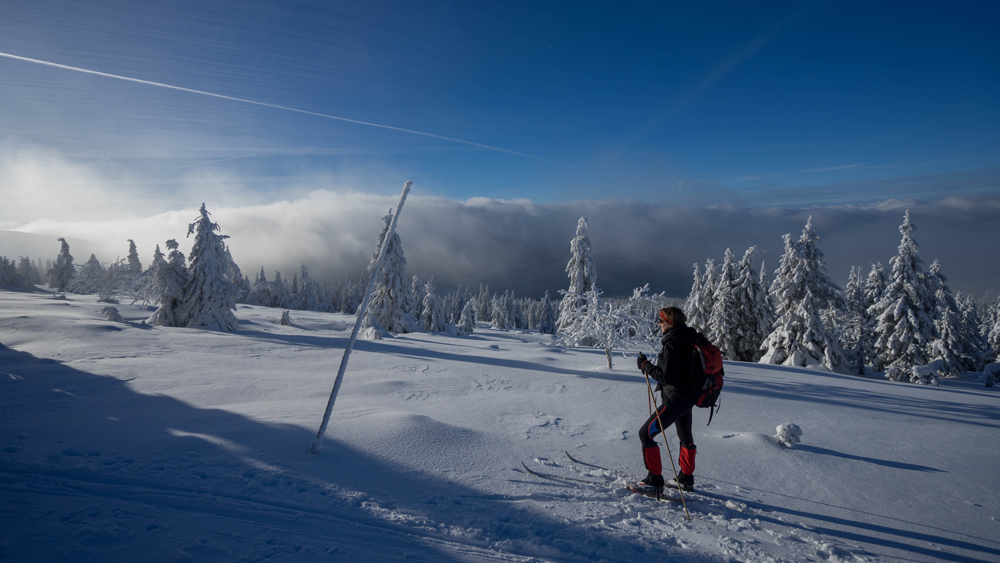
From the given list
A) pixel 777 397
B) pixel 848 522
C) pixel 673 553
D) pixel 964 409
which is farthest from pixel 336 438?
pixel 964 409

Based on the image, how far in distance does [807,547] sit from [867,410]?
25.8ft

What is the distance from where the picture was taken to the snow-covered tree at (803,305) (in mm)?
23547

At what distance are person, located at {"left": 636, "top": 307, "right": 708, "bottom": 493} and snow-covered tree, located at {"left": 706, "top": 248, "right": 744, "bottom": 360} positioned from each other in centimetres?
2958

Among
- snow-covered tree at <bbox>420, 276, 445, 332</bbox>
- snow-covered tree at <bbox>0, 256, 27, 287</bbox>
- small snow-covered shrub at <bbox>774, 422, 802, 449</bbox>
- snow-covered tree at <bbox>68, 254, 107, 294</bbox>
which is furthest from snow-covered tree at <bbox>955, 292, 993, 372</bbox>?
snow-covered tree at <bbox>0, 256, 27, 287</bbox>

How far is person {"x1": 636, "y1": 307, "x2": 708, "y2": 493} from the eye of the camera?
4.70m

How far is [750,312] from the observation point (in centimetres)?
3042

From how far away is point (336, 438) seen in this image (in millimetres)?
5793

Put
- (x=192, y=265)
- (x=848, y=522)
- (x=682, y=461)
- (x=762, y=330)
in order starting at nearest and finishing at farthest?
(x=848, y=522)
(x=682, y=461)
(x=192, y=265)
(x=762, y=330)

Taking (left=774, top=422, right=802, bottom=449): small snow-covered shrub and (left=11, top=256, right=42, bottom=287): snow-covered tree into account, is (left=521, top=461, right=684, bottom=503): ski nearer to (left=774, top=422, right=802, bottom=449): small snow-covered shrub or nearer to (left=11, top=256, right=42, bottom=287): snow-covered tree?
(left=774, top=422, right=802, bottom=449): small snow-covered shrub

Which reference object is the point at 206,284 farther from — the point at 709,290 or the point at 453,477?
the point at 709,290

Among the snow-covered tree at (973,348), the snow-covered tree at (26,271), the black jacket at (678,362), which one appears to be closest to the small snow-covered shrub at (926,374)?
the snow-covered tree at (973,348)

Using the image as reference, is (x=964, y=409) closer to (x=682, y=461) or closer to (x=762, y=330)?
(x=682, y=461)

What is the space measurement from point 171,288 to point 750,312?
3957 cm

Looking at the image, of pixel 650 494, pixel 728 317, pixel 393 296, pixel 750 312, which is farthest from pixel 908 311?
pixel 393 296
